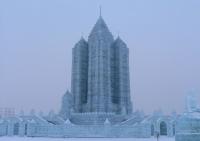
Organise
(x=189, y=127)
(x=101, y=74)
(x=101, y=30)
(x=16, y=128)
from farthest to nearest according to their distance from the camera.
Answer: (x=101, y=30) → (x=101, y=74) → (x=16, y=128) → (x=189, y=127)

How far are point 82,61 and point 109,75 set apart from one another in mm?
10752

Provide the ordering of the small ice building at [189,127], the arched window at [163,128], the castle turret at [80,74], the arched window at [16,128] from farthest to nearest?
1. the castle turret at [80,74]
2. the arched window at [16,128]
3. the arched window at [163,128]
4. the small ice building at [189,127]

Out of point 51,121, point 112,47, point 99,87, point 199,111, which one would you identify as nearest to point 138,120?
point 99,87

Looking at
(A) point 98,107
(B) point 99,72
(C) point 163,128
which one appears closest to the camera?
(C) point 163,128

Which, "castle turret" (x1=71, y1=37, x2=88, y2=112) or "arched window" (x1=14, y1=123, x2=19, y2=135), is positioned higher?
"castle turret" (x1=71, y1=37, x2=88, y2=112)

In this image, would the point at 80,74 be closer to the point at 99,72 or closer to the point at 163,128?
the point at 99,72

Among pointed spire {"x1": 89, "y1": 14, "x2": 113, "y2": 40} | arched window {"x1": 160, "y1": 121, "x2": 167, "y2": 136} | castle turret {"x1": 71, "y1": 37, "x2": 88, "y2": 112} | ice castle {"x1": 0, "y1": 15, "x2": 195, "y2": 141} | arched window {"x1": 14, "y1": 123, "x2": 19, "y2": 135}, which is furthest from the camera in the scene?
castle turret {"x1": 71, "y1": 37, "x2": 88, "y2": 112}

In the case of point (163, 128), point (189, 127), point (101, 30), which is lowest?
point (163, 128)

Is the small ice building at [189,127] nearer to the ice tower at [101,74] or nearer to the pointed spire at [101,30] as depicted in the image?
the ice tower at [101,74]

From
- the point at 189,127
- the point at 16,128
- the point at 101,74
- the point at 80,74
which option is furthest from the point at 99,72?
the point at 189,127

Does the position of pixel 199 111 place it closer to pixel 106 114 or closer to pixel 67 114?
pixel 106 114

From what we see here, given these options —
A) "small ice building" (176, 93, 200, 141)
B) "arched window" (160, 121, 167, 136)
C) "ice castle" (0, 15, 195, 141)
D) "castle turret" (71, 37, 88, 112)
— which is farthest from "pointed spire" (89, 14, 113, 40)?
"small ice building" (176, 93, 200, 141)

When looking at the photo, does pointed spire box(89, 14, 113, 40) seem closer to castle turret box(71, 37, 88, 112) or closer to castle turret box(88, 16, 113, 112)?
castle turret box(88, 16, 113, 112)

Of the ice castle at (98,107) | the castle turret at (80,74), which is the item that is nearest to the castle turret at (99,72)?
the ice castle at (98,107)
